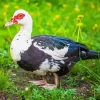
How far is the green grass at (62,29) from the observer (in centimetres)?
513

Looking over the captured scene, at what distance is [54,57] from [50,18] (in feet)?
9.01

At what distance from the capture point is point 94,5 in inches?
364

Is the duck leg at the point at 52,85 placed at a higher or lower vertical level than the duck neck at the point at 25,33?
lower

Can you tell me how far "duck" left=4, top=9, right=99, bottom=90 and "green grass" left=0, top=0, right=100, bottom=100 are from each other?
0.18 meters

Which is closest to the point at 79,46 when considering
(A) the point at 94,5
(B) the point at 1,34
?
(B) the point at 1,34

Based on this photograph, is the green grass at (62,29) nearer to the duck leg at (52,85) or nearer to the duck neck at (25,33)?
the duck leg at (52,85)

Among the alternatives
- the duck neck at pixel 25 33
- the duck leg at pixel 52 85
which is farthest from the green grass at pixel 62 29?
the duck neck at pixel 25 33

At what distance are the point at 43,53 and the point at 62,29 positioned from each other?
2036mm

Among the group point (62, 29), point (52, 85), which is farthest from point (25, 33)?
point (62, 29)

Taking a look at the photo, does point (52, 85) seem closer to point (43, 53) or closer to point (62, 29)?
point (43, 53)

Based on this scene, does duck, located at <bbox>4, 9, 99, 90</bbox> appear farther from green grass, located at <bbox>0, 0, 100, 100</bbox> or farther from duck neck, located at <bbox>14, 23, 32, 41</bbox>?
green grass, located at <bbox>0, 0, 100, 100</bbox>

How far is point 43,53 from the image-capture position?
5305 millimetres

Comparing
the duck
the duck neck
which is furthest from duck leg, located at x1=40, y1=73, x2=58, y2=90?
the duck neck

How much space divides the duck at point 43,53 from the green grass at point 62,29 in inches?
7.1
